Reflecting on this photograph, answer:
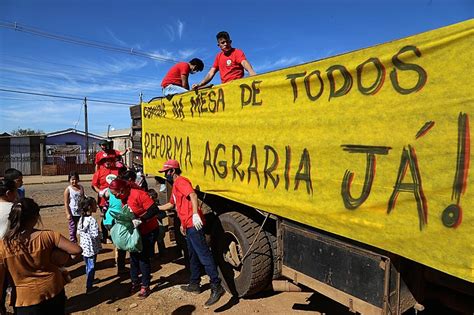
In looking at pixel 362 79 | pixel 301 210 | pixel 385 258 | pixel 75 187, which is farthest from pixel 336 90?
pixel 75 187

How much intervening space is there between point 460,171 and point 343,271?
4.13 feet

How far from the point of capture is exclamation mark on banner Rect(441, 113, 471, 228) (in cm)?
194

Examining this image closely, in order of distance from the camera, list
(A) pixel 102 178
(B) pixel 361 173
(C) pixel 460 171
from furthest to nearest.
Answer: (A) pixel 102 178 < (B) pixel 361 173 < (C) pixel 460 171

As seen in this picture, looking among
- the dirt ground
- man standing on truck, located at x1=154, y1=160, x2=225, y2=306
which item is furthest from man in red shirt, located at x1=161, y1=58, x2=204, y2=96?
the dirt ground

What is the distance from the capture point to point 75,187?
5945 mm

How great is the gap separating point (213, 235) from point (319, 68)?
2766 mm

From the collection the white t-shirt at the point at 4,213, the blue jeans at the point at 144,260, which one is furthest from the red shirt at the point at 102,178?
the white t-shirt at the point at 4,213

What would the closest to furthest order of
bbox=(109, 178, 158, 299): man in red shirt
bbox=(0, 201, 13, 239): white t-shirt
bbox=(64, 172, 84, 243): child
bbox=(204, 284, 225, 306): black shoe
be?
bbox=(0, 201, 13, 239): white t-shirt → bbox=(204, 284, 225, 306): black shoe → bbox=(109, 178, 158, 299): man in red shirt → bbox=(64, 172, 84, 243): child

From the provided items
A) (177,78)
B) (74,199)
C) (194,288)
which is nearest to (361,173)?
(194,288)

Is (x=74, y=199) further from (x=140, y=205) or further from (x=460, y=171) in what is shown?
(x=460, y=171)

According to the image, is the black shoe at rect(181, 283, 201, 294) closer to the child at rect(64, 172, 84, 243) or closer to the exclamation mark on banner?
the child at rect(64, 172, 84, 243)

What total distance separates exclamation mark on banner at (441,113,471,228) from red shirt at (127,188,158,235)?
351cm

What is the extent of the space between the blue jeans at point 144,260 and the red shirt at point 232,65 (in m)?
2.49

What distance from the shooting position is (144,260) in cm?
452
